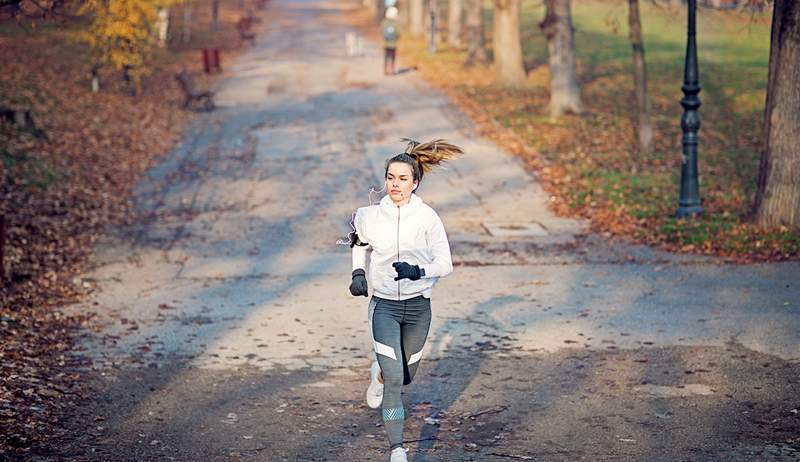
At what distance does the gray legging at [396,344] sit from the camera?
260 inches

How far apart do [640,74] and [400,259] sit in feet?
49.1

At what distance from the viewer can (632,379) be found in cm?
871

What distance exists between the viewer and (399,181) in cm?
671

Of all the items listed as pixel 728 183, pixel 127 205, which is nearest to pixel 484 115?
pixel 728 183

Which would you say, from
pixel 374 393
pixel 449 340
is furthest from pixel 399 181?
pixel 449 340

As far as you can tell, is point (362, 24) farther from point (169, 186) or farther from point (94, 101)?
point (169, 186)

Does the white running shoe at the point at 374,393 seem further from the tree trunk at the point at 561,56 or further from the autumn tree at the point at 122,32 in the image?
the tree trunk at the point at 561,56

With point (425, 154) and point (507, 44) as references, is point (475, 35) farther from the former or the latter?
point (425, 154)

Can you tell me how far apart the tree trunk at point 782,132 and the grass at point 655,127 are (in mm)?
321

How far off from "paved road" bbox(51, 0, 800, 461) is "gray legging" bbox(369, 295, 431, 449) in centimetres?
58

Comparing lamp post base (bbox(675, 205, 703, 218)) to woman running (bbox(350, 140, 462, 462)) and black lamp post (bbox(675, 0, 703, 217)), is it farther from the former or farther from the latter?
woman running (bbox(350, 140, 462, 462))

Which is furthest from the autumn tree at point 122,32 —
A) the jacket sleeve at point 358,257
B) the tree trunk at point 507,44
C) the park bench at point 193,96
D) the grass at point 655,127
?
the jacket sleeve at point 358,257

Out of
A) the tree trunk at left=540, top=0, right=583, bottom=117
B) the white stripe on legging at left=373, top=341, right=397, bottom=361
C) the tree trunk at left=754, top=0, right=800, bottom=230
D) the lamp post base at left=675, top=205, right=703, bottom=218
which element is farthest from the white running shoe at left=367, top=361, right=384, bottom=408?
the tree trunk at left=540, top=0, right=583, bottom=117

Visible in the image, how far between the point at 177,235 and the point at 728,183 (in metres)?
9.38
